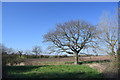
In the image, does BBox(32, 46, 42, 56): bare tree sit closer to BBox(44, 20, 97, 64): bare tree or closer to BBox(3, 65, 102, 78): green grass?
BBox(44, 20, 97, 64): bare tree

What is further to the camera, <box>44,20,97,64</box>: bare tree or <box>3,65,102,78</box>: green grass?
<box>44,20,97,64</box>: bare tree

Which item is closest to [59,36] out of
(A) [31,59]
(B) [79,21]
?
(B) [79,21]

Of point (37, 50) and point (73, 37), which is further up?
point (73, 37)

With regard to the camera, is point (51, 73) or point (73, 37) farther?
point (73, 37)

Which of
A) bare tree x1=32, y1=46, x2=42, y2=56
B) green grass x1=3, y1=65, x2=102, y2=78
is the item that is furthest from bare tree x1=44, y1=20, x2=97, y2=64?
green grass x1=3, y1=65, x2=102, y2=78

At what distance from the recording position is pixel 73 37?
22.9ft

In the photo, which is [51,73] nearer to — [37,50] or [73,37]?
[37,50]

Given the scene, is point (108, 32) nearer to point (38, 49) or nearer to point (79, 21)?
point (79, 21)

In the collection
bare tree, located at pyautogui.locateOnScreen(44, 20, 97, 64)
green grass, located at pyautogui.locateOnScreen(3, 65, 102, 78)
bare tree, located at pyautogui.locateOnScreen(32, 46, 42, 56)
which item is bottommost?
green grass, located at pyautogui.locateOnScreen(3, 65, 102, 78)

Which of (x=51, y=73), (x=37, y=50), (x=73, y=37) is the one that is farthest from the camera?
(x=73, y=37)

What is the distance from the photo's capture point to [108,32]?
5594mm

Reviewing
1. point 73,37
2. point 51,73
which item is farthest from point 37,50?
point 73,37

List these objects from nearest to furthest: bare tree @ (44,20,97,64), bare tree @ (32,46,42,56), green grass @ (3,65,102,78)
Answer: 1. green grass @ (3,65,102,78)
2. bare tree @ (32,46,42,56)
3. bare tree @ (44,20,97,64)

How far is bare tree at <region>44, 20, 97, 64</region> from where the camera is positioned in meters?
6.58
